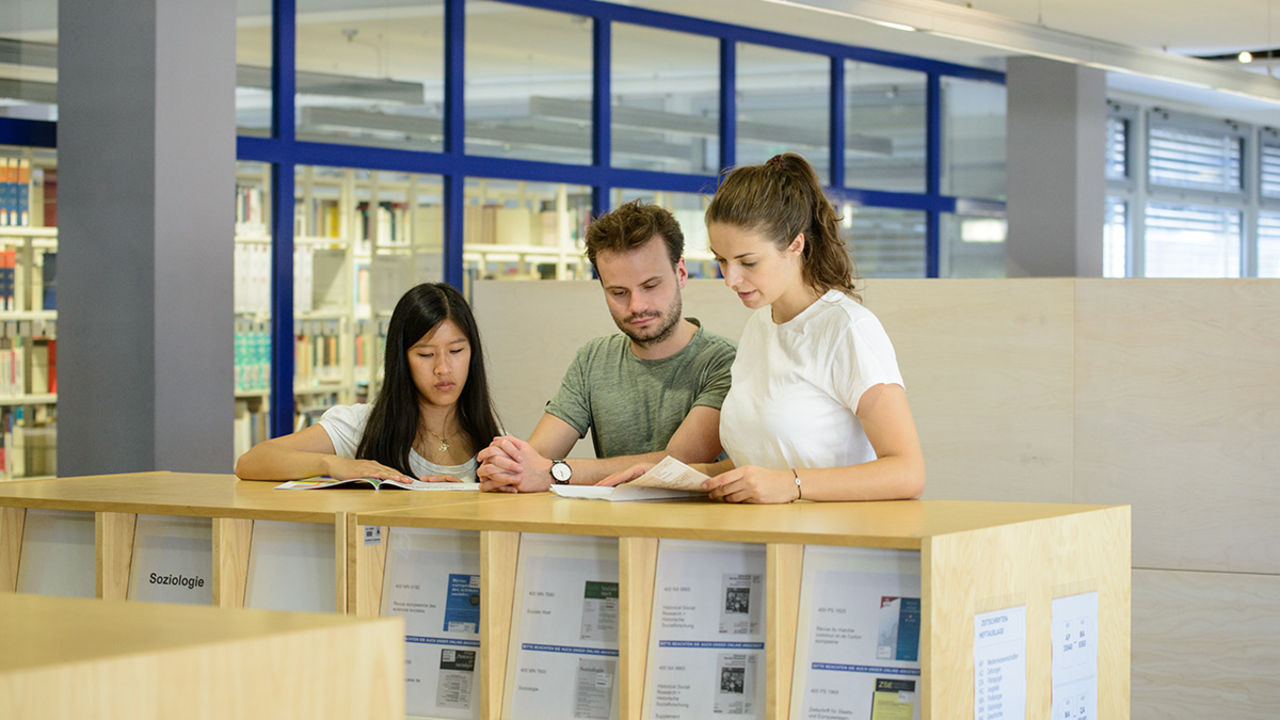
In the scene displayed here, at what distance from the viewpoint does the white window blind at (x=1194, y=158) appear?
1228cm

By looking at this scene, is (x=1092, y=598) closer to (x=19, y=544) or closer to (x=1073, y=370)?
(x=19, y=544)

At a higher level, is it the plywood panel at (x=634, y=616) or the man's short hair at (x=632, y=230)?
the man's short hair at (x=632, y=230)

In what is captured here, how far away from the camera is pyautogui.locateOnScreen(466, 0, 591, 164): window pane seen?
736cm

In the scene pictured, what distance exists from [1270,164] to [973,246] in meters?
4.90

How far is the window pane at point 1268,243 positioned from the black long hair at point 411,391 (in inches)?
458

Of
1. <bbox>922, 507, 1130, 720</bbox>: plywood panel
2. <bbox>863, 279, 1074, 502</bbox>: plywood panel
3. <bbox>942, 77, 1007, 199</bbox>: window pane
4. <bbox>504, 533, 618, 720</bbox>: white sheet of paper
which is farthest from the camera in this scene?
<bbox>942, 77, 1007, 199</bbox>: window pane

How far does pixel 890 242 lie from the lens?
31.8 feet

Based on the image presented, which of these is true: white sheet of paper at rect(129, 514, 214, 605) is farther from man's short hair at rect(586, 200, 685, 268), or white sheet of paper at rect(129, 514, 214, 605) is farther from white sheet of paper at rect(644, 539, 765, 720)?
man's short hair at rect(586, 200, 685, 268)

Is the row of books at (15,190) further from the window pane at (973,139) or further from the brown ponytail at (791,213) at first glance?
the window pane at (973,139)

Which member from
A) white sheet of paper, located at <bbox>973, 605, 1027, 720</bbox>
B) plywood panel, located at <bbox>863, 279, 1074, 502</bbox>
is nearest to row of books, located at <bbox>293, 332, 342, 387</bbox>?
plywood panel, located at <bbox>863, 279, 1074, 502</bbox>

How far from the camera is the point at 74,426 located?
520 cm

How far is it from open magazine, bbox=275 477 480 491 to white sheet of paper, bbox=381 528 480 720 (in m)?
0.38

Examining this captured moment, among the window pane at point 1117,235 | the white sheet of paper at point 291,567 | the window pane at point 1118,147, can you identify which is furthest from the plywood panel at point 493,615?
the window pane at point 1118,147

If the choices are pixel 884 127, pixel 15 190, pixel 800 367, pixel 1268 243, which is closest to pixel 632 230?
pixel 800 367
